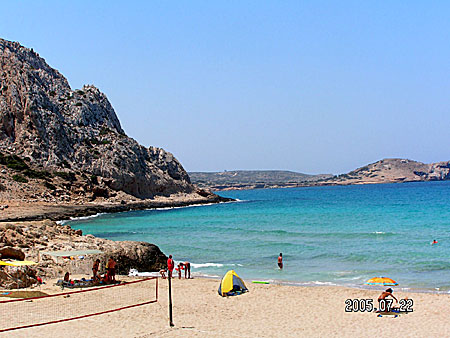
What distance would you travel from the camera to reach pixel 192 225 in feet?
159

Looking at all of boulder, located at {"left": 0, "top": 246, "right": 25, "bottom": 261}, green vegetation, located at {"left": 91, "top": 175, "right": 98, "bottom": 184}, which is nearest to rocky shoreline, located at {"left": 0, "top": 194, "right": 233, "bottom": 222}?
green vegetation, located at {"left": 91, "top": 175, "right": 98, "bottom": 184}

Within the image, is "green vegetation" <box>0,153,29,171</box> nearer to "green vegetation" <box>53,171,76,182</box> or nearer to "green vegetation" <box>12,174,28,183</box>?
"green vegetation" <box>12,174,28,183</box>

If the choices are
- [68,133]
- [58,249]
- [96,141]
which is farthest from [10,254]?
[96,141]

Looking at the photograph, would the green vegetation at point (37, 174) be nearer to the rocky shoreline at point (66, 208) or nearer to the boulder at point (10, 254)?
the rocky shoreline at point (66, 208)

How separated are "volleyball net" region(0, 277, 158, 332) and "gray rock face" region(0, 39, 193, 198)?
63.8 meters

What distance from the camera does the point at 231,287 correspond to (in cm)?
1795

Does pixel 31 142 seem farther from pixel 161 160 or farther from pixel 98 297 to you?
pixel 98 297

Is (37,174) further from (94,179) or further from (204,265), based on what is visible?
(204,265)

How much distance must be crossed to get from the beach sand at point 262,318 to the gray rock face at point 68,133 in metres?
66.4

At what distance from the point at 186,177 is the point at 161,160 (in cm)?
726

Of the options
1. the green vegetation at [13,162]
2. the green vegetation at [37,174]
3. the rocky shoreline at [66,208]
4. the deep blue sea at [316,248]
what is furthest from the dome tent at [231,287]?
the green vegetation at [13,162]

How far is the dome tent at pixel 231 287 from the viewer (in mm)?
17812

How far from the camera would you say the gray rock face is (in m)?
79.0

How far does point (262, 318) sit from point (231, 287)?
141 inches
